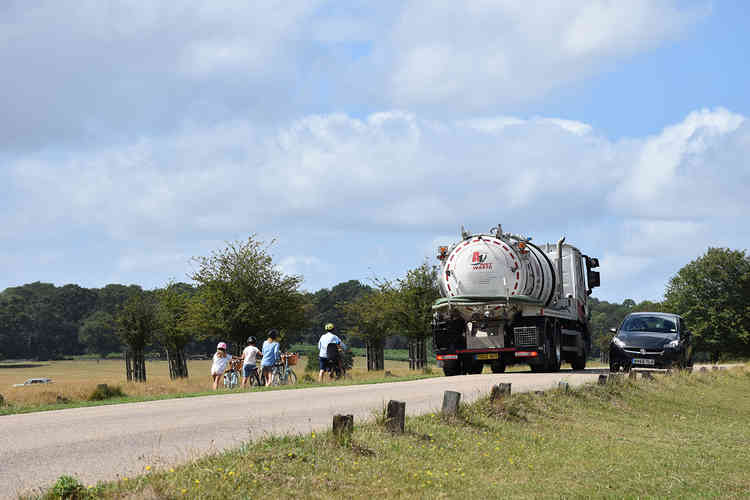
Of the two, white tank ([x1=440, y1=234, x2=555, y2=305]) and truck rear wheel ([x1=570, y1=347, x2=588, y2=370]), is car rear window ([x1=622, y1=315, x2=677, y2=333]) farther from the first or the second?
truck rear wheel ([x1=570, y1=347, x2=588, y2=370])

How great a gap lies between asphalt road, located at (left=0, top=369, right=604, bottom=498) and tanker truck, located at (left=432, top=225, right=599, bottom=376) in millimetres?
6069

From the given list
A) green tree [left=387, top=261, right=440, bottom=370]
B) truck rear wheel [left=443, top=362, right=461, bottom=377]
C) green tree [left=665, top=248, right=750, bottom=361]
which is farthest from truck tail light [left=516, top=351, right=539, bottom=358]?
green tree [left=665, top=248, right=750, bottom=361]

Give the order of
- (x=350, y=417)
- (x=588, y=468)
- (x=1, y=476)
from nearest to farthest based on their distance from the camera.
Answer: (x=1, y=476)
(x=350, y=417)
(x=588, y=468)

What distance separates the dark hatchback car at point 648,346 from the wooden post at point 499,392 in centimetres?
1056

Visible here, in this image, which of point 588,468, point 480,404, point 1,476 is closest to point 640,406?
point 480,404

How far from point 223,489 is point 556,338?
781 inches

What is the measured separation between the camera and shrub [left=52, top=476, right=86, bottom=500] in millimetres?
6324

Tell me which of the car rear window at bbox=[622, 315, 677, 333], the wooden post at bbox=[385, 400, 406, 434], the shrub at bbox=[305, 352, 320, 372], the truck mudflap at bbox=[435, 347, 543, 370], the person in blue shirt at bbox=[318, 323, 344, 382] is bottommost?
the shrub at bbox=[305, 352, 320, 372]

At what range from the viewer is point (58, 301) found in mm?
147750

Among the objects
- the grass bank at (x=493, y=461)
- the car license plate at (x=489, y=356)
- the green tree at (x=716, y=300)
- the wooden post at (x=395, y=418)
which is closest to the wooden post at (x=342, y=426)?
the grass bank at (x=493, y=461)

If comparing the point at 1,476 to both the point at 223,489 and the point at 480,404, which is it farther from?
the point at 480,404

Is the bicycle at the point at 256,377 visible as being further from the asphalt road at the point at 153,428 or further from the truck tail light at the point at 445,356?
the asphalt road at the point at 153,428

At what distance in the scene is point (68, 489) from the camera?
6.36m

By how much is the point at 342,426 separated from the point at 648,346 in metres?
17.4
